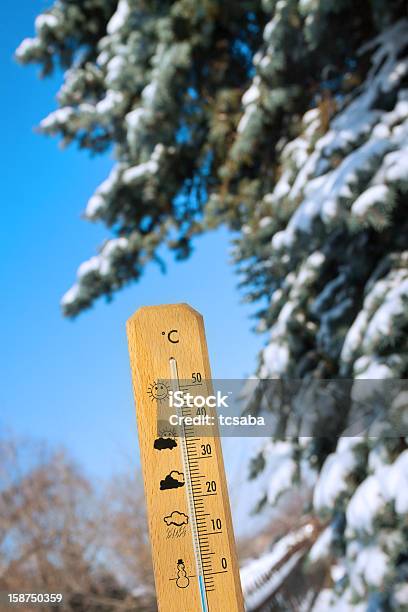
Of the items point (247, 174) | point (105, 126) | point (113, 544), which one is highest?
point (105, 126)

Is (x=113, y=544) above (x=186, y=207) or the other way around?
the other way around

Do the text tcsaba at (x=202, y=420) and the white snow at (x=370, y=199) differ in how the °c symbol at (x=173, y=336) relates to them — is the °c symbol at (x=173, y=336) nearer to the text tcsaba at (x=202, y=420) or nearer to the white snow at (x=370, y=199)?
the text tcsaba at (x=202, y=420)

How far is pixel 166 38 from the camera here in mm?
3521

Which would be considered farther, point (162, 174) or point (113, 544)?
point (113, 544)

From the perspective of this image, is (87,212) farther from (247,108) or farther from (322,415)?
(322,415)

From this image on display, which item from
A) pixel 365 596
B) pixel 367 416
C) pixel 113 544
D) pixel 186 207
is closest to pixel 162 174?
pixel 186 207

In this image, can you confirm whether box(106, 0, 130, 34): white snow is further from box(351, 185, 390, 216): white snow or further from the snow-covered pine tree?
box(351, 185, 390, 216): white snow

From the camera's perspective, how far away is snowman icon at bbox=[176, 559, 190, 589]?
1071mm

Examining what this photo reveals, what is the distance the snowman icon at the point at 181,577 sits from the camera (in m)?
1.07

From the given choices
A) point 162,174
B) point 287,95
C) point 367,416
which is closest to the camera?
point 367,416

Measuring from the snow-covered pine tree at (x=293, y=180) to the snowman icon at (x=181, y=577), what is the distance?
1226mm

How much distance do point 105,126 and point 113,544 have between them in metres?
6.07

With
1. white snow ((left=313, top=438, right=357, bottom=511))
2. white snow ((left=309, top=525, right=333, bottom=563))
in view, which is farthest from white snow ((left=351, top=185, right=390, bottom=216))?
white snow ((left=309, top=525, right=333, bottom=563))

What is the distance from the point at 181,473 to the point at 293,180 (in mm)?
2370
